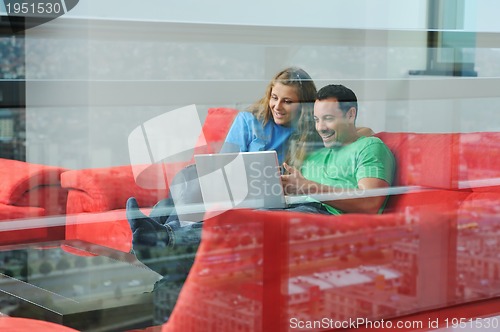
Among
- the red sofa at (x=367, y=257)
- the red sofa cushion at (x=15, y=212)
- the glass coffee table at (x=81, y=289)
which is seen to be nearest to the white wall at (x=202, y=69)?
the red sofa cushion at (x=15, y=212)

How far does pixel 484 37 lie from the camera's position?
468 cm

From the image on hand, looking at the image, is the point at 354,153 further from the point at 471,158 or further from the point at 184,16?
the point at 184,16

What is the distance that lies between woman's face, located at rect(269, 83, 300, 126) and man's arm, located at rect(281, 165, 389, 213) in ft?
1.13

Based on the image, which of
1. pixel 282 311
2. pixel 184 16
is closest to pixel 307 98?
pixel 282 311

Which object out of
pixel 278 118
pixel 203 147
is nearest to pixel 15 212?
pixel 203 147

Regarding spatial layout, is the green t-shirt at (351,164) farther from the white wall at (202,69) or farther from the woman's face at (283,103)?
the white wall at (202,69)

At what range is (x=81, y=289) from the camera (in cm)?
158

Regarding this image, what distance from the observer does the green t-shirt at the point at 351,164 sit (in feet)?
6.22

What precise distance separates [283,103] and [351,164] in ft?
1.74

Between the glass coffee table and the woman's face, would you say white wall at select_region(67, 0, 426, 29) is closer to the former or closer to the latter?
the woman's face

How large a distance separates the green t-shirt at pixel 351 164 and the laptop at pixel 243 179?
16 centimetres

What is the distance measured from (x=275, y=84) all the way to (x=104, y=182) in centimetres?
71

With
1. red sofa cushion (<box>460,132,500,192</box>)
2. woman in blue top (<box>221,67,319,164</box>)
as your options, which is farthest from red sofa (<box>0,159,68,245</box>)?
red sofa cushion (<box>460,132,500,192</box>)

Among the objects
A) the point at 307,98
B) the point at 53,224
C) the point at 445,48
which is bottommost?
the point at 53,224
